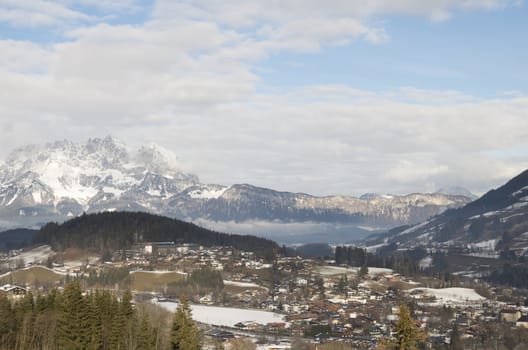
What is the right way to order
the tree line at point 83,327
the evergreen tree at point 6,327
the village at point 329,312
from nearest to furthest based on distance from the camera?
the tree line at point 83,327, the evergreen tree at point 6,327, the village at point 329,312

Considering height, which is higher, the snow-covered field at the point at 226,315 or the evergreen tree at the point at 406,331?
the evergreen tree at the point at 406,331

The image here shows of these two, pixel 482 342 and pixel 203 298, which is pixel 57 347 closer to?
pixel 482 342

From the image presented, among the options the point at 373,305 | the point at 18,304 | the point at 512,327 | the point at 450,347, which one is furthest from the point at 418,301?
the point at 18,304

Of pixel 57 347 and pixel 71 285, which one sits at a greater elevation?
pixel 71 285

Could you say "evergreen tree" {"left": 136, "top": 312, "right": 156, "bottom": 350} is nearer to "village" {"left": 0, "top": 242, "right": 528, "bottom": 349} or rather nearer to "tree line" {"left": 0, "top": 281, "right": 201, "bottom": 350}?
"tree line" {"left": 0, "top": 281, "right": 201, "bottom": 350}

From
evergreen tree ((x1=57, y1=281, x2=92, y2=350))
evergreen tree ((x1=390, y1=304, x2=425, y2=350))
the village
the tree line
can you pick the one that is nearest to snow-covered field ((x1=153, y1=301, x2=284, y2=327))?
the village

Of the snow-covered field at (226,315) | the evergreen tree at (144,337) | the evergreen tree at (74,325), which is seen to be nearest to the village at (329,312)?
the snow-covered field at (226,315)

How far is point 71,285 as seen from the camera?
7481cm

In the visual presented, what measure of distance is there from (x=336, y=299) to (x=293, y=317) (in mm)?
31882

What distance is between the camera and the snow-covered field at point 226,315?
14712 cm

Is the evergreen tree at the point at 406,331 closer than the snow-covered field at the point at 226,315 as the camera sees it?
Yes

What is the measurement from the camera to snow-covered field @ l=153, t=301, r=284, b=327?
147 m

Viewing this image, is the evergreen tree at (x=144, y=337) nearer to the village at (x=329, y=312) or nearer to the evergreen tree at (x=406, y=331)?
the evergreen tree at (x=406, y=331)

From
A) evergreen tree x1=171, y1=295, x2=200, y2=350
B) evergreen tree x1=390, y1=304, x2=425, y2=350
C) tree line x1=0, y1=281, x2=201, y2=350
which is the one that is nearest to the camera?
evergreen tree x1=390, y1=304, x2=425, y2=350
